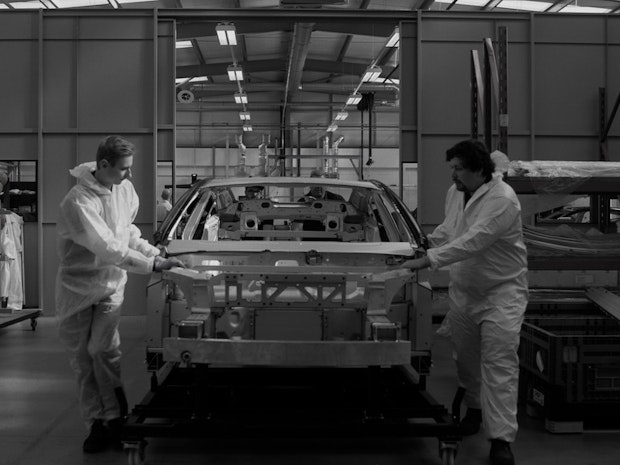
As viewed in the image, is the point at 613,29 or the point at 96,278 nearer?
the point at 96,278

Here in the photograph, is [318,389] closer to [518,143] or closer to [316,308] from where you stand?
[316,308]

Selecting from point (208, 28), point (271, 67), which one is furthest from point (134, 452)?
point (271, 67)

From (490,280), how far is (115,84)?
6.73m

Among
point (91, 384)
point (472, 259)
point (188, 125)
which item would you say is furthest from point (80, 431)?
point (188, 125)

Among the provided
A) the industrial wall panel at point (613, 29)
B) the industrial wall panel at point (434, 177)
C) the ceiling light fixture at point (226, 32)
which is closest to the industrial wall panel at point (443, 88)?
the industrial wall panel at point (434, 177)

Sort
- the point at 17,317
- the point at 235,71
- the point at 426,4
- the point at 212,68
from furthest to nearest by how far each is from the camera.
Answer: the point at 212,68, the point at 235,71, the point at 426,4, the point at 17,317

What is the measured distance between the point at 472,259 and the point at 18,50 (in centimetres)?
742

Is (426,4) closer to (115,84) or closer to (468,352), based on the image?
(115,84)

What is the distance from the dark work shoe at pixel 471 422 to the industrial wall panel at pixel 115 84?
6.25m

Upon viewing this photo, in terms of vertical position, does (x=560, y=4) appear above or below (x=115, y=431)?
above

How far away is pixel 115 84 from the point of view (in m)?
9.02

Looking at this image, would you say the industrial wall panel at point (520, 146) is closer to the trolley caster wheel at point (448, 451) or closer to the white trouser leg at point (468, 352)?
the white trouser leg at point (468, 352)

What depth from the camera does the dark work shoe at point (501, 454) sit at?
11.4 feet

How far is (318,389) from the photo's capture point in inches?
169
